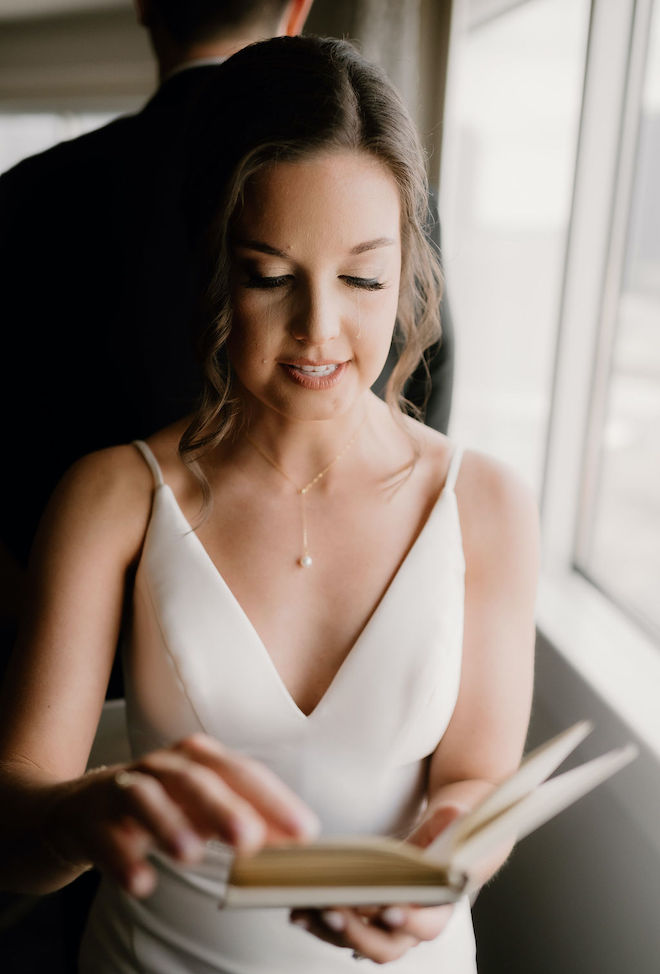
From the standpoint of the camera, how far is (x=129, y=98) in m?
5.00

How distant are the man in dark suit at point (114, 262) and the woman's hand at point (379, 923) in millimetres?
917

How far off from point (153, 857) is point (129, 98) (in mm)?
4810

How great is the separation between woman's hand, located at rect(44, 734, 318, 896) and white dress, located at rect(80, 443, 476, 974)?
A: 1.24 ft

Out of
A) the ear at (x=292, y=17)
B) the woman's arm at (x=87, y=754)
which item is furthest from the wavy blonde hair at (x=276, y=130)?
the ear at (x=292, y=17)

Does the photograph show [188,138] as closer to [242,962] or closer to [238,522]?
[238,522]

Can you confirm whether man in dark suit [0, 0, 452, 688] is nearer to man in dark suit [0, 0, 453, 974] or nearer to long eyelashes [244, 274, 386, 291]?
man in dark suit [0, 0, 453, 974]

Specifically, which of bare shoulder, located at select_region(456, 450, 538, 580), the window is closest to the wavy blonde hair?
bare shoulder, located at select_region(456, 450, 538, 580)

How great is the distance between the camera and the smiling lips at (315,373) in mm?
999

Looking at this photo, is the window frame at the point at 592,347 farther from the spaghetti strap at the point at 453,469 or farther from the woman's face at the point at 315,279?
the woman's face at the point at 315,279

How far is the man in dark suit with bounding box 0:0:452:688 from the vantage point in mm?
1532

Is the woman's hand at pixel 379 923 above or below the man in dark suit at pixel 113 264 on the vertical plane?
below

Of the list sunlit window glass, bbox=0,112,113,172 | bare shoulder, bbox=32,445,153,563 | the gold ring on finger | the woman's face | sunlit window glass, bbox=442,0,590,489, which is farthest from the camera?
sunlit window glass, bbox=0,112,113,172

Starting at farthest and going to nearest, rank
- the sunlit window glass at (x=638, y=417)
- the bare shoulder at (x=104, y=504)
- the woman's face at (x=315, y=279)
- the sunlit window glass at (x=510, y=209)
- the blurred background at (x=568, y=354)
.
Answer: the sunlit window glass at (x=510, y=209), the sunlit window glass at (x=638, y=417), the blurred background at (x=568, y=354), the bare shoulder at (x=104, y=504), the woman's face at (x=315, y=279)

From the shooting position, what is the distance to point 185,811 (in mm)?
626
